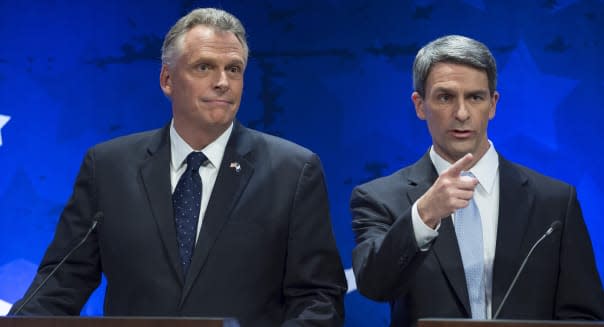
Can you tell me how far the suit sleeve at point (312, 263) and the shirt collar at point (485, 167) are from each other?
1.31ft

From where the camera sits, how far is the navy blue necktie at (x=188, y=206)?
2969 mm

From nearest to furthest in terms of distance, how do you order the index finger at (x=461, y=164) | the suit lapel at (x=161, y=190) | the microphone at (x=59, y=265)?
the index finger at (x=461, y=164) < the microphone at (x=59, y=265) < the suit lapel at (x=161, y=190)

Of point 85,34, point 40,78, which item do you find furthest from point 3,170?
point 85,34

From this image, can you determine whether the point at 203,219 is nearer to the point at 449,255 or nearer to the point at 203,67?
the point at 203,67

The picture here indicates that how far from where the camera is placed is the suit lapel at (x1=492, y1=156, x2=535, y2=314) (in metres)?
2.93

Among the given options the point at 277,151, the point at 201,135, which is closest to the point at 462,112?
the point at 277,151

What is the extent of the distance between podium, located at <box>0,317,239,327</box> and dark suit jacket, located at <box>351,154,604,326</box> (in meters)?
0.78

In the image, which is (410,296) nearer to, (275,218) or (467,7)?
(275,218)

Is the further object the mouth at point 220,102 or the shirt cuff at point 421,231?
the mouth at point 220,102

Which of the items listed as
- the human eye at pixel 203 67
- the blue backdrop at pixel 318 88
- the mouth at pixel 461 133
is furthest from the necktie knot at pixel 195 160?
the blue backdrop at pixel 318 88

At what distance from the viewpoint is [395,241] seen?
273cm

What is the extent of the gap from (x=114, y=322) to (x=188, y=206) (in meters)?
0.84

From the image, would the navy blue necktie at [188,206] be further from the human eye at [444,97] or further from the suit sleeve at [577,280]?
the suit sleeve at [577,280]

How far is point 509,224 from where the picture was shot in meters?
3.00
